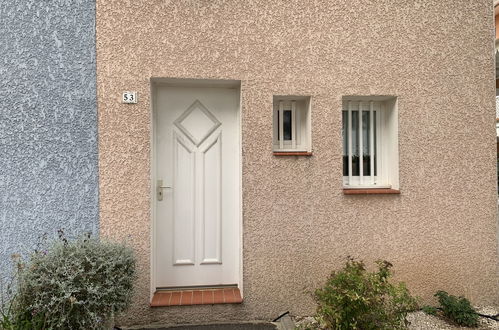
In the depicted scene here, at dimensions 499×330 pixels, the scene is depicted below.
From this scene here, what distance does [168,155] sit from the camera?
12.6 ft

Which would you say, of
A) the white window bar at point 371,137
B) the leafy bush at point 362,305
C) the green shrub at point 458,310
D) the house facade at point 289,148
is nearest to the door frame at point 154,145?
the house facade at point 289,148

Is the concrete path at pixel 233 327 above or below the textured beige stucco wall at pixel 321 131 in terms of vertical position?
below

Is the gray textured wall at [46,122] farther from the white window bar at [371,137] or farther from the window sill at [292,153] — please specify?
the white window bar at [371,137]

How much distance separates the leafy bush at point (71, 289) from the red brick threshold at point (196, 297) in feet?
2.53

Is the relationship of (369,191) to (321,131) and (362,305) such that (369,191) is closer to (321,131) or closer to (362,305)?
(321,131)

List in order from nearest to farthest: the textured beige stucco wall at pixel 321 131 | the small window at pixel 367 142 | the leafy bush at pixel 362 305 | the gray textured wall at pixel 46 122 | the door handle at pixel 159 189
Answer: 1. the leafy bush at pixel 362 305
2. the gray textured wall at pixel 46 122
3. the textured beige stucco wall at pixel 321 131
4. the door handle at pixel 159 189
5. the small window at pixel 367 142

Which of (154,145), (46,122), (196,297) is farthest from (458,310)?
(46,122)

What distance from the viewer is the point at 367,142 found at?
13.5 ft

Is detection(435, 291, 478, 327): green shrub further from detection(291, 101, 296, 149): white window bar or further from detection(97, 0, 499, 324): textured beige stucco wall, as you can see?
detection(291, 101, 296, 149): white window bar

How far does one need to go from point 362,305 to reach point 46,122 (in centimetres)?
385

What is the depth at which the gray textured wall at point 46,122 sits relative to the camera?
11.2 ft

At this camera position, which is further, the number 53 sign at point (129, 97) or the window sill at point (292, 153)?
the window sill at point (292, 153)

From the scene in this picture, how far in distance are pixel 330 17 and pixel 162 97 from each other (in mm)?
2331

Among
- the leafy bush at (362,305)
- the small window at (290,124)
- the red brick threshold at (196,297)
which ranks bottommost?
the red brick threshold at (196,297)
